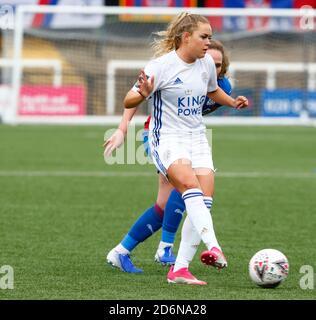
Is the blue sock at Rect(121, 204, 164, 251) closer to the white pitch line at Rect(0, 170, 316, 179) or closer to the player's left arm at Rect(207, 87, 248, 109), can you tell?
the player's left arm at Rect(207, 87, 248, 109)

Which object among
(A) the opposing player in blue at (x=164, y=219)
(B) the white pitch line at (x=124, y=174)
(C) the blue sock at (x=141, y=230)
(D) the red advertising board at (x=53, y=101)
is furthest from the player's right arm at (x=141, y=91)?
(D) the red advertising board at (x=53, y=101)

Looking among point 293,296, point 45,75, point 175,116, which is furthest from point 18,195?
point 45,75

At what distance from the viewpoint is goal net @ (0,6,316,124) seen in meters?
25.2

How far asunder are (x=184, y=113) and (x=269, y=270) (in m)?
1.28

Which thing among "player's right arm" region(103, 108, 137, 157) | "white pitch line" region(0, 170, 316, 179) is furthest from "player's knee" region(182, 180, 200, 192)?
"white pitch line" region(0, 170, 316, 179)

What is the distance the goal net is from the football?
17.5 metres

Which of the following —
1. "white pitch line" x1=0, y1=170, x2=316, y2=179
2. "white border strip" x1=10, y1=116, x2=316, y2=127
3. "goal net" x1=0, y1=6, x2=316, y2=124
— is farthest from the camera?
"goal net" x1=0, y1=6, x2=316, y2=124

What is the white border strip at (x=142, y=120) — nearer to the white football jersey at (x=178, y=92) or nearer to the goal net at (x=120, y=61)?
the goal net at (x=120, y=61)

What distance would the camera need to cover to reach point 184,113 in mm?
7258

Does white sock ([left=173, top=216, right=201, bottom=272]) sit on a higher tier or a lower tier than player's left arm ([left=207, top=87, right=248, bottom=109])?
lower

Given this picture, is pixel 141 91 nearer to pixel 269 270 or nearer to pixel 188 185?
pixel 188 185

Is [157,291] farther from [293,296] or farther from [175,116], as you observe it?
[175,116]

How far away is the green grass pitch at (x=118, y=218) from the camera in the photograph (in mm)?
6867

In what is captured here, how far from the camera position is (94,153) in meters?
18.9
